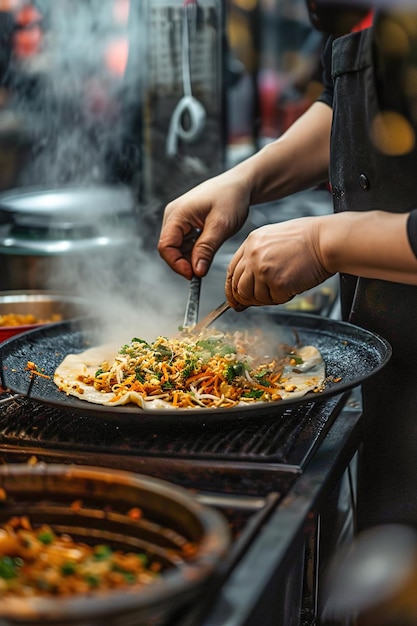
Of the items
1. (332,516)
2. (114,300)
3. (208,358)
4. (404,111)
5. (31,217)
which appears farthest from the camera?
(31,217)

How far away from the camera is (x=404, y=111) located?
198 centimetres

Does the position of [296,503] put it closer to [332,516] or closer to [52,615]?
[52,615]

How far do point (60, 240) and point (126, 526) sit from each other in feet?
6.57

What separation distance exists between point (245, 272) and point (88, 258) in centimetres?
130

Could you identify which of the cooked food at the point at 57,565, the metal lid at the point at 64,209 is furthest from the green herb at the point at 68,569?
the metal lid at the point at 64,209

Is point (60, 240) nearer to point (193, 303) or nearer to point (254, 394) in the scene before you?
point (193, 303)

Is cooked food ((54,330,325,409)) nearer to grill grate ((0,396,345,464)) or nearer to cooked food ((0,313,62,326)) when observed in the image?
grill grate ((0,396,345,464))

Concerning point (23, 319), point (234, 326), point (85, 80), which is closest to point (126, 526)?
point (234, 326)

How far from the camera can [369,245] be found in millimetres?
1701

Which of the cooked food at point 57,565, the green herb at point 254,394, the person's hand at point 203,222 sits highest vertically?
the person's hand at point 203,222

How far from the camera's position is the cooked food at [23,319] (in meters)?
2.66

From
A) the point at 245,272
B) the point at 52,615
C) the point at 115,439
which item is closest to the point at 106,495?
the point at 52,615

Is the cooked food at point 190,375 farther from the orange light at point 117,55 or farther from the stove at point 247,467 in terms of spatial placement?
the orange light at point 117,55

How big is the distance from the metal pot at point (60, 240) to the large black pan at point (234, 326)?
58 centimetres
